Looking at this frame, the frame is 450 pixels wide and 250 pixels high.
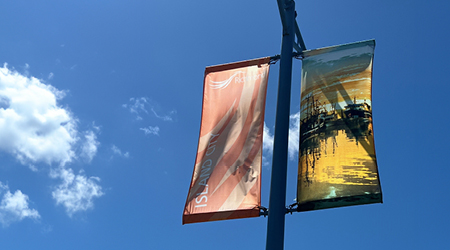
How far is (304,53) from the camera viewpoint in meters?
10.6

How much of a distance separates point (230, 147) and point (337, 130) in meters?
2.14

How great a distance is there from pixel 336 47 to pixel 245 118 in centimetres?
240

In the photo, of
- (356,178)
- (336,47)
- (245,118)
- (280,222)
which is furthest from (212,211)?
(336,47)

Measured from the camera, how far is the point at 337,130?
9234mm

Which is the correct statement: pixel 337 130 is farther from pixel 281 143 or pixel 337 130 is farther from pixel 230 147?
pixel 230 147

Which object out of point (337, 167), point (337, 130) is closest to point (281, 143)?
point (337, 130)

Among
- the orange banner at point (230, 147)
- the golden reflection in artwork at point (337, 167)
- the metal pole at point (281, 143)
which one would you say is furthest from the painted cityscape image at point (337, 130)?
the orange banner at point (230, 147)

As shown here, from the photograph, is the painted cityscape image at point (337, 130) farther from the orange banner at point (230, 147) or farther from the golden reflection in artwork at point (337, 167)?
the orange banner at point (230, 147)

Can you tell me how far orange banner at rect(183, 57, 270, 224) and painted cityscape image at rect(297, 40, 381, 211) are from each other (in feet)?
2.91

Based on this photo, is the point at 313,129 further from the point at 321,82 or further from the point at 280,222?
the point at 280,222

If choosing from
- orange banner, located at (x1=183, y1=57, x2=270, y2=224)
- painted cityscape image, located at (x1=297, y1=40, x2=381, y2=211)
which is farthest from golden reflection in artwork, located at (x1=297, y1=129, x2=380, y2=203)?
orange banner, located at (x1=183, y1=57, x2=270, y2=224)

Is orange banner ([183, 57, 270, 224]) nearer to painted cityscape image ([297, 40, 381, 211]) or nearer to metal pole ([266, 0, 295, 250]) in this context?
metal pole ([266, 0, 295, 250])

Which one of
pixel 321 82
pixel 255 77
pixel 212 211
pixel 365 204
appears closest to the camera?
pixel 365 204

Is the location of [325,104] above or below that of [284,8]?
below
